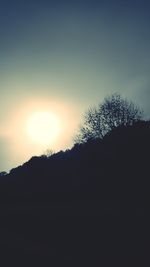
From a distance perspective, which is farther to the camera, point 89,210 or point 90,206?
point 90,206

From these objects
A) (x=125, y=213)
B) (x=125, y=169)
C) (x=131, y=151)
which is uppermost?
(x=131, y=151)

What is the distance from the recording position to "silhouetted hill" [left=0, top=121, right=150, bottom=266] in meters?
12.9

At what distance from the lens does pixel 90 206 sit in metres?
19.4

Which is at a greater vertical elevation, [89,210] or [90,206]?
[90,206]

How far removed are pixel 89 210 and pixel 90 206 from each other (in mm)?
1134

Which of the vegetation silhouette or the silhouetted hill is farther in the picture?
the silhouetted hill

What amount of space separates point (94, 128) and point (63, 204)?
1043 inches

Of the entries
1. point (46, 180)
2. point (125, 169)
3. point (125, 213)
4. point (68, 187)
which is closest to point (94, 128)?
point (46, 180)

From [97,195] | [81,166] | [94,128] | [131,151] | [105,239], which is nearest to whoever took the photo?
[105,239]

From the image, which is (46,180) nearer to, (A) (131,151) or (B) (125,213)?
(A) (131,151)

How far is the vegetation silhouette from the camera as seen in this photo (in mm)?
12633

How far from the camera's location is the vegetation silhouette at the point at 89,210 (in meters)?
12.6

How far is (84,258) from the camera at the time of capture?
11.9m

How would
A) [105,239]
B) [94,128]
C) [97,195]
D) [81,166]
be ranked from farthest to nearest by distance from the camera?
[94,128] → [81,166] → [97,195] → [105,239]
